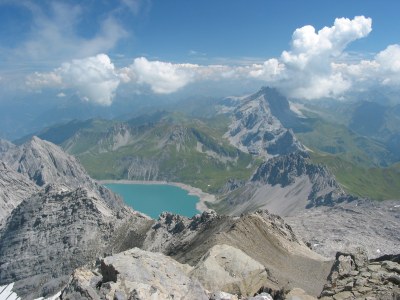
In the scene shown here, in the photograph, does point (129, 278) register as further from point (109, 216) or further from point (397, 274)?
point (109, 216)

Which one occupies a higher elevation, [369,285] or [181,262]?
[369,285]

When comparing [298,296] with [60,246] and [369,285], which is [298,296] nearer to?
[369,285]

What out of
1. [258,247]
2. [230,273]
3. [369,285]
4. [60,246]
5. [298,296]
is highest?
[369,285]

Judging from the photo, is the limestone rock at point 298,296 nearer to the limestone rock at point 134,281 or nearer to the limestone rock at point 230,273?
the limestone rock at point 134,281

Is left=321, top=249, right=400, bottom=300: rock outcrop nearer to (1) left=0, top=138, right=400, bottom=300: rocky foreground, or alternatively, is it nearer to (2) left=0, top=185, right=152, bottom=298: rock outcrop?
(1) left=0, top=138, right=400, bottom=300: rocky foreground

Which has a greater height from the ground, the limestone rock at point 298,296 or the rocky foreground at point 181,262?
the limestone rock at point 298,296

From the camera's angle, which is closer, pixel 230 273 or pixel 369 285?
pixel 369 285

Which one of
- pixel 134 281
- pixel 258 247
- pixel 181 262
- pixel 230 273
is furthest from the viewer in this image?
pixel 258 247

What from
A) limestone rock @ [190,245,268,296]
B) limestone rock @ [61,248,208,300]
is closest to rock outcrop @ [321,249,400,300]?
→ limestone rock @ [61,248,208,300]

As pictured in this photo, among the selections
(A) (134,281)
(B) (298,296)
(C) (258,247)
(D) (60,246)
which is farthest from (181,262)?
(D) (60,246)

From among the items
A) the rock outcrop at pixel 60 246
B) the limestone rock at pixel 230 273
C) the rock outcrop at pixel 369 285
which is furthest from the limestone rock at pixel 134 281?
the rock outcrop at pixel 60 246
